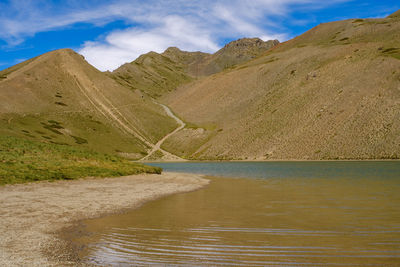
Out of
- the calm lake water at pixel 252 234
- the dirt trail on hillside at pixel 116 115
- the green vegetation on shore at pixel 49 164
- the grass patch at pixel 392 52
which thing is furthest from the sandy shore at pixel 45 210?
the grass patch at pixel 392 52

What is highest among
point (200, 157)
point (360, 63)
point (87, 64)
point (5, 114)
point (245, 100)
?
point (87, 64)

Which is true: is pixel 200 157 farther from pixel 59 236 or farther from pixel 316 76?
pixel 59 236

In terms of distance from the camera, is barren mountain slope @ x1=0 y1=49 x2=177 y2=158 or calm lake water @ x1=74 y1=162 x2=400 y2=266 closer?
calm lake water @ x1=74 y1=162 x2=400 y2=266

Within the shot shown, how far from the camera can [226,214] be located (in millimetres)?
15133

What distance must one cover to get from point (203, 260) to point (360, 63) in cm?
11455

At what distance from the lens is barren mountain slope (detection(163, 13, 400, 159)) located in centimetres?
7800

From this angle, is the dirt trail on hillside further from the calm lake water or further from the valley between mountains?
the calm lake water

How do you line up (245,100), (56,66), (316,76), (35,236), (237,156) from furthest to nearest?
(56,66), (245,100), (316,76), (237,156), (35,236)

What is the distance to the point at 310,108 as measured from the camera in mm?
98688

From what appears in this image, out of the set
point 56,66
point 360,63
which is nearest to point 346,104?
point 360,63

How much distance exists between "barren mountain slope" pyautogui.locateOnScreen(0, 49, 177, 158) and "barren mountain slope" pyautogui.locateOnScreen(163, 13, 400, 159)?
53.1 ft

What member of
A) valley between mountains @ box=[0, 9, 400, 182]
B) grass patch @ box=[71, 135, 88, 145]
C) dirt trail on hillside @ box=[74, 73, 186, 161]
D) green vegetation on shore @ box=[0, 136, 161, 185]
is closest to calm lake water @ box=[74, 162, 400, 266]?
green vegetation on shore @ box=[0, 136, 161, 185]

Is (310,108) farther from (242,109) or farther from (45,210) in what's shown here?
(45,210)

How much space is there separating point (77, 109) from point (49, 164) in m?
111
